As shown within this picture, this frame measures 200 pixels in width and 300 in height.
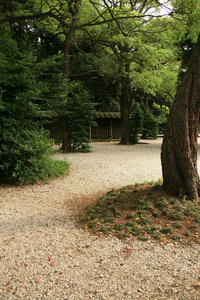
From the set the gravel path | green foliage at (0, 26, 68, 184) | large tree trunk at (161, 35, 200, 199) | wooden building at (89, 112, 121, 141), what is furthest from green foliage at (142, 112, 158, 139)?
the gravel path

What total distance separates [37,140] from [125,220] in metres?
4.10

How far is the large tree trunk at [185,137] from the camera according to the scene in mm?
3936

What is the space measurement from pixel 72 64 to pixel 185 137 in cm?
1524

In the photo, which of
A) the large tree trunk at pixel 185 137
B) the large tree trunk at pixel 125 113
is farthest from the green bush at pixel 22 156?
the large tree trunk at pixel 125 113

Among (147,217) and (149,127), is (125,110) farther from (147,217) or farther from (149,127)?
(147,217)

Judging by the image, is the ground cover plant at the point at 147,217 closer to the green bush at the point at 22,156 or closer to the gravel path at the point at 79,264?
the gravel path at the point at 79,264

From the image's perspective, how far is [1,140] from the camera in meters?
6.52

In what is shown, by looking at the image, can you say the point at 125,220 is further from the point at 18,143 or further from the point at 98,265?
the point at 18,143

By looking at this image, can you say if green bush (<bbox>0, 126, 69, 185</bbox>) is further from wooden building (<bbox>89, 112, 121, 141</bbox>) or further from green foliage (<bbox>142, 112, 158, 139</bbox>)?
green foliage (<bbox>142, 112, 158, 139</bbox>)

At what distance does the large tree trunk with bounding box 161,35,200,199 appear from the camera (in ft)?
12.9

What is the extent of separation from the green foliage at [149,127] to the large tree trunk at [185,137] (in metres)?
21.7

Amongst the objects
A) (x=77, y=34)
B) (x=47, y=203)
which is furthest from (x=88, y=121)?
(x=47, y=203)

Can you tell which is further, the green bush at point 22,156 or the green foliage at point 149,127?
the green foliage at point 149,127

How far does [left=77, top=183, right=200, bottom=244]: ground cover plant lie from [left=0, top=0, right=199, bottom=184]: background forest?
125 inches
